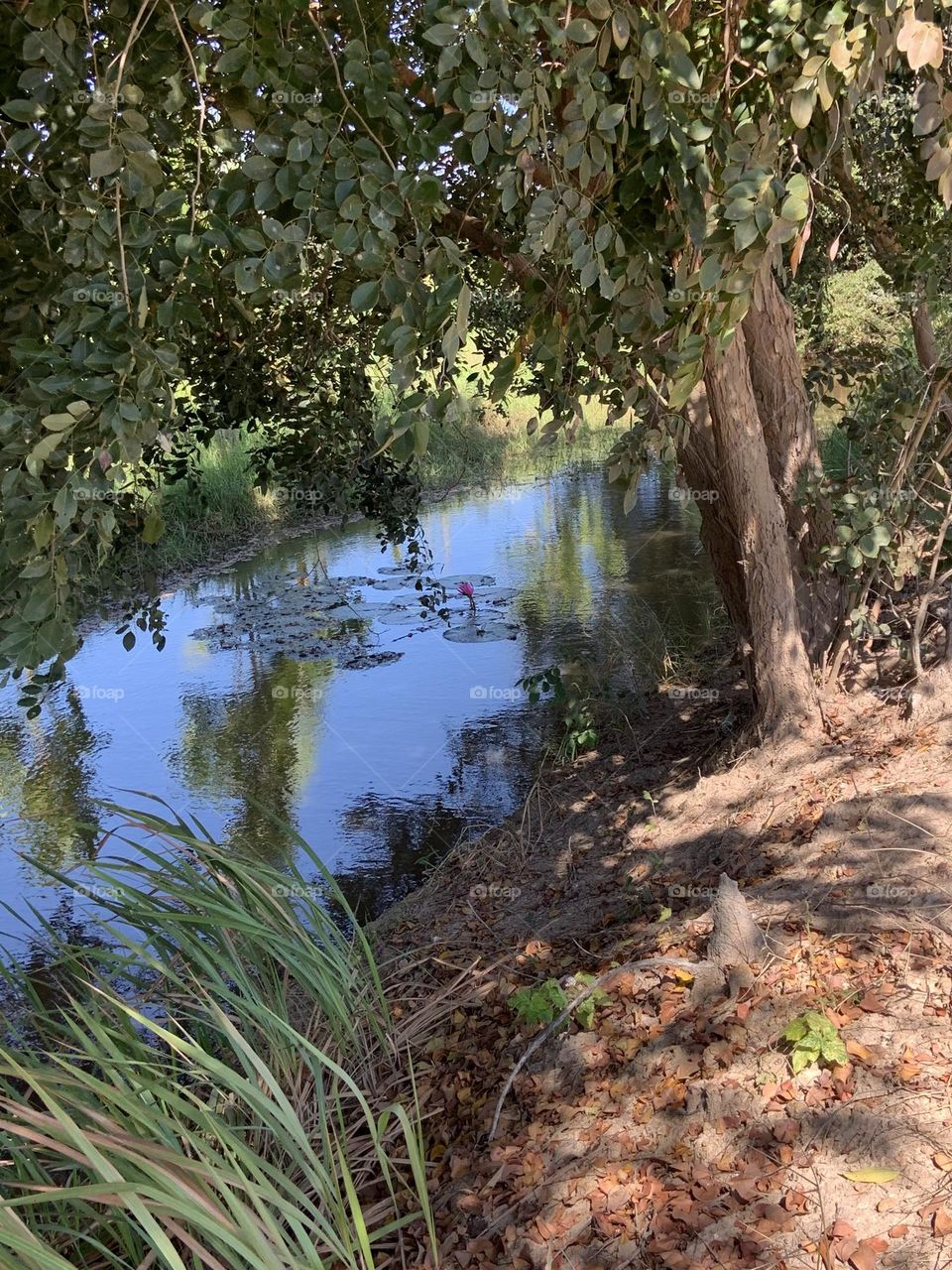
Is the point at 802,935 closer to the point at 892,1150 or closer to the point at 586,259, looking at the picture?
the point at 892,1150

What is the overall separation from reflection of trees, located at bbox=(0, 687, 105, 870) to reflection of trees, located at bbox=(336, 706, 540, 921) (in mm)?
1313

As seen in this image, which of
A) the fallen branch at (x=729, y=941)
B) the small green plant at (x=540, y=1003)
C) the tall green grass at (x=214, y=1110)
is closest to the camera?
the tall green grass at (x=214, y=1110)

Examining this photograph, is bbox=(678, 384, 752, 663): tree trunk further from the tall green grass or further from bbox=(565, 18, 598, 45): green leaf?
the tall green grass

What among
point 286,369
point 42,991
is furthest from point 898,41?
point 42,991

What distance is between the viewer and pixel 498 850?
202 inches

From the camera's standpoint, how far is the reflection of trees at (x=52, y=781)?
20.6 ft

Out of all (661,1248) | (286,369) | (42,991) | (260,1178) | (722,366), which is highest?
(286,369)

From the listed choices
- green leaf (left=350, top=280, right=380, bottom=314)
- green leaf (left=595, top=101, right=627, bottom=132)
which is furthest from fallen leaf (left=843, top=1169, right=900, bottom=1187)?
green leaf (left=595, top=101, right=627, bottom=132)

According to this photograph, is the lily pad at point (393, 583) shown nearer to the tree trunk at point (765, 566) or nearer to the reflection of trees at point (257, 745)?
the reflection of trees at point (257, 745)

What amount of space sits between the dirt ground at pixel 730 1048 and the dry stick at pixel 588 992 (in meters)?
0.02

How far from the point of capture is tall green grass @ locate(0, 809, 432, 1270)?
6.02 ft

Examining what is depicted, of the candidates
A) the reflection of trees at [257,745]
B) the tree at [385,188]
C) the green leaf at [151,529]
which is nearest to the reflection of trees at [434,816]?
the reflection of trees at [257,745]

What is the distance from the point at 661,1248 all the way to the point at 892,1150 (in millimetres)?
491

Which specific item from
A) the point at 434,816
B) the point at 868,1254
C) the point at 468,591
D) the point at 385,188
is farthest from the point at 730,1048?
the point at 468,591
